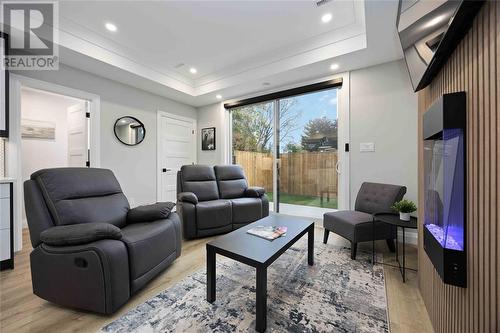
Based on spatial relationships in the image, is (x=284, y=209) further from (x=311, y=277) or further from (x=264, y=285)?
(x=264, y=285)

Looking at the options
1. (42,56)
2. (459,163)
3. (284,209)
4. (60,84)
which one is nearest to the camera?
(459,163)

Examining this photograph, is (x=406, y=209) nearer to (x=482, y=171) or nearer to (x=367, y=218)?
(x=367, y=218)

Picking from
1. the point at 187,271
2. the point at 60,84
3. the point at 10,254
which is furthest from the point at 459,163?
the point at 60,84

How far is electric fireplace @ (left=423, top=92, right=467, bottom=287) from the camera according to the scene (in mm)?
888

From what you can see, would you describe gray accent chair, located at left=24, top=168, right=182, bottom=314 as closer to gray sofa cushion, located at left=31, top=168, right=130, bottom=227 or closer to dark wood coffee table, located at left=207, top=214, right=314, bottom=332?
gray sofa cushion, located at left=31, top=168, right=130, bottom=227

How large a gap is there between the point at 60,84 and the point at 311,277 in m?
3.93

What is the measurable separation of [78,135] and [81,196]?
2137 mm

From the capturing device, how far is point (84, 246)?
130 centimetres

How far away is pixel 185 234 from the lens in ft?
8.75

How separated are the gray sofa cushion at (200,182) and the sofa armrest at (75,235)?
1717mm

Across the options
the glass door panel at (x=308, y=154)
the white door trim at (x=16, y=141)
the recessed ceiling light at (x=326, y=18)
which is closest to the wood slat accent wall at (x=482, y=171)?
the recessed ceiling light at (x=326, y=18)

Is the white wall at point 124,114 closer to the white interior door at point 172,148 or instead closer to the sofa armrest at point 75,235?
the white interior door at point 172,148

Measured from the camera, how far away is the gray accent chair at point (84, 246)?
130 cm

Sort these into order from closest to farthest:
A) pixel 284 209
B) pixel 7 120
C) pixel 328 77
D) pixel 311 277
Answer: pixel 311 277 < pixel 7 120 < pixel 328 77 < pixel 284 209
